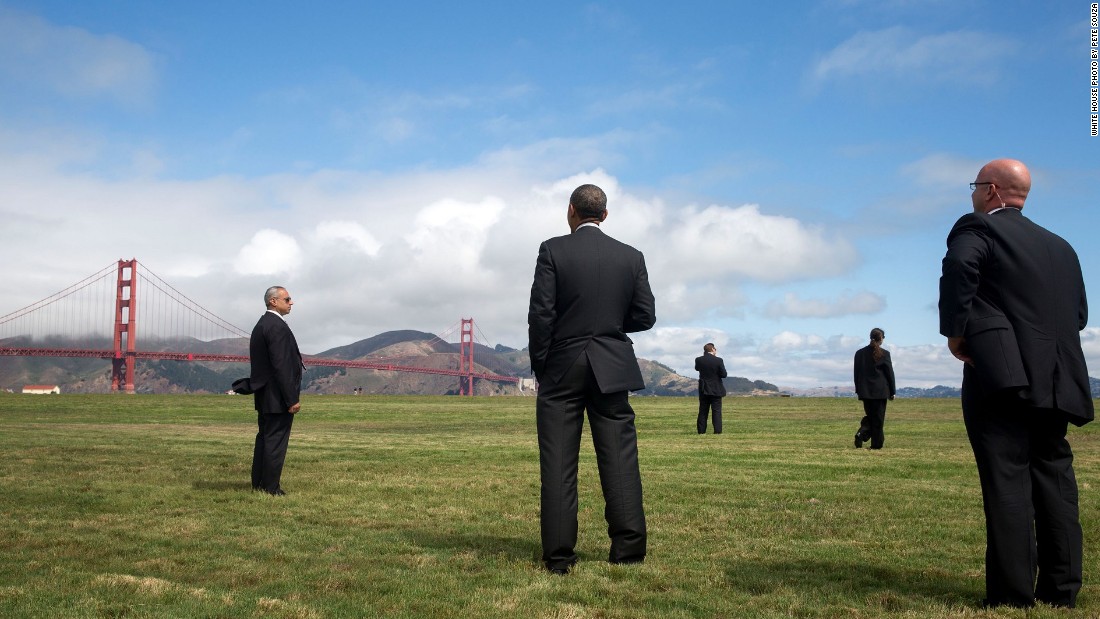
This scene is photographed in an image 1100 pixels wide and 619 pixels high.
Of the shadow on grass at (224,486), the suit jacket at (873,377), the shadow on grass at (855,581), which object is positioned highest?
the suit jacket at (873,377)

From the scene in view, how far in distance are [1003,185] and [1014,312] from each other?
0.73m

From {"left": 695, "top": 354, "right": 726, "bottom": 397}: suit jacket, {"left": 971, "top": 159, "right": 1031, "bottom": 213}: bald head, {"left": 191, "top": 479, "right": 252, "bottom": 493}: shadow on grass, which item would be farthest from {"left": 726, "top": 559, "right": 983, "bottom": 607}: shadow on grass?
{"left": 695, "top": 354, "right": 726, "bottom": 397}: suit jacket

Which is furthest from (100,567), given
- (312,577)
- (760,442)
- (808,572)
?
(760,442)

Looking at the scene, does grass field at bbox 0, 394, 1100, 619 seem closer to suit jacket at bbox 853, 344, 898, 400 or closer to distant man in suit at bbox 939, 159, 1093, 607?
distant man in suit at bbox 939, 159, 1093, 607

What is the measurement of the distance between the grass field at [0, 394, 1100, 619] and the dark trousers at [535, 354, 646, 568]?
0.83 ft

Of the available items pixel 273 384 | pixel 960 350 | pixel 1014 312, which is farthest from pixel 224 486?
pixel 1014 312

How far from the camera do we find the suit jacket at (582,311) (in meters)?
6.04

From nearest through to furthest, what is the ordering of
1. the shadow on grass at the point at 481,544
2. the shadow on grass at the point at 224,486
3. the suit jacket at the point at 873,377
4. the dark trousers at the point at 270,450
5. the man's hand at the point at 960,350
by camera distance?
1. the man's hand at the point at 960,350
2. the shadow on grass at the point at 481,544
3. the dark trousers at the point at 270,450
4. the shadow on grass at the point at 224,486
5. the suit jacket at the point at 873,377

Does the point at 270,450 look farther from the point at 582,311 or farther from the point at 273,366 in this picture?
the point at 582,311

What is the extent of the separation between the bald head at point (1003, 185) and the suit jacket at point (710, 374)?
1523 centimetres

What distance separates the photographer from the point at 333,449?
53.5 feet

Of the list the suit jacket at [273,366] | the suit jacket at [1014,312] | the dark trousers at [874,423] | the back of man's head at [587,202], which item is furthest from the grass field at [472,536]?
the back of man's head at [587,202]

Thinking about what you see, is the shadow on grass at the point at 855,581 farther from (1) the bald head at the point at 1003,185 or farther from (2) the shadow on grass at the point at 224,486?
(2) the shadow on grass at the point at 224,486

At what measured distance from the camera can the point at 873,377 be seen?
16062 millimetres
